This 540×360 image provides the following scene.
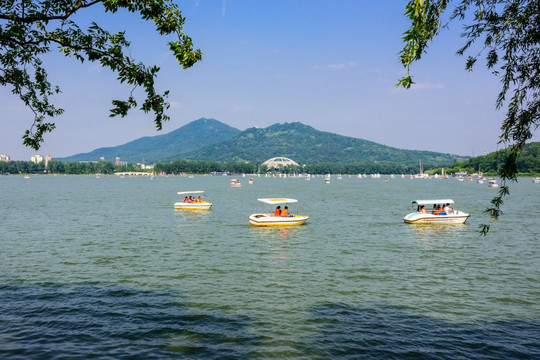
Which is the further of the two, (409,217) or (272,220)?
(409,217)

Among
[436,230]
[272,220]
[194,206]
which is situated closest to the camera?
[436,230]

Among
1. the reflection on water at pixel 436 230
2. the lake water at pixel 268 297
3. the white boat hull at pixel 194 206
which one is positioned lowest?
the reflection on water at pixel 436 230

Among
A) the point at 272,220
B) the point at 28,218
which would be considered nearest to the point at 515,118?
the point at 272,220

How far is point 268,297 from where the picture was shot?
21.5 m

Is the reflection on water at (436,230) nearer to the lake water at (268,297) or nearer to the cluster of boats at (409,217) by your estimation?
the cluster of boats at (409,217)

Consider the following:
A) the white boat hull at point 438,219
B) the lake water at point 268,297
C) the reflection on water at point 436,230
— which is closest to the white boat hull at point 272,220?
the lake water at point 268,297

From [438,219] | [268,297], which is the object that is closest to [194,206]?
[438,219]

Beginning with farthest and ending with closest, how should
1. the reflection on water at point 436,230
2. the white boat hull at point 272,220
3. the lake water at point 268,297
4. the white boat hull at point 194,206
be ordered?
the white boat hull at point 194,206
the white boat hull at point 272,220
the reflection on water at point 436,230
the lake water at point 268,297

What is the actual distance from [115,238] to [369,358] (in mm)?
32105

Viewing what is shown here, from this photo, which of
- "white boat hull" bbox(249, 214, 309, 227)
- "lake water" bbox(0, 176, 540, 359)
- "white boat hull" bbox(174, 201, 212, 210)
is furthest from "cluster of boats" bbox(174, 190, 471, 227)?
"white boat hull" bbox(174, 201, 212, 210)

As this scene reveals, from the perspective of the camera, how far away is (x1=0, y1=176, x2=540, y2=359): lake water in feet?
51.4

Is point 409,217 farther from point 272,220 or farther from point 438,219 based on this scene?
point 272,220

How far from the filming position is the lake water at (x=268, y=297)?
15680mm

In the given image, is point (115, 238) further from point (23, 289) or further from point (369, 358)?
point (369, 358)
